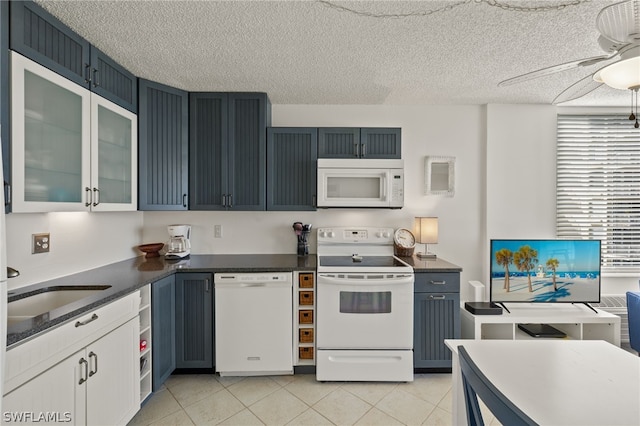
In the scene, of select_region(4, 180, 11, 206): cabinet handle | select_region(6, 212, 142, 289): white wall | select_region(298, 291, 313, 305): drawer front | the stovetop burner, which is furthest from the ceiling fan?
select_region(6, 212, 142, 289): white wall

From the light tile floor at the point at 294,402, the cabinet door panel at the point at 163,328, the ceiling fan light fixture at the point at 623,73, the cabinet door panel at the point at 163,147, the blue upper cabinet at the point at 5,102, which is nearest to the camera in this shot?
the ceiling fan light fixture at the point at 623,73

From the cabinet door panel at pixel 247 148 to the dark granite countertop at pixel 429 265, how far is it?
1.48 m

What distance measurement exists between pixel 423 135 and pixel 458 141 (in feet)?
1.20

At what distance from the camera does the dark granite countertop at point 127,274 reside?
A: 1.22m

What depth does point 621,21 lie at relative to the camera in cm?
112

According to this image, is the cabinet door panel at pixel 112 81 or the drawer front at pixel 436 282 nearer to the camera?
the cabinet door panel at pixel 112 81

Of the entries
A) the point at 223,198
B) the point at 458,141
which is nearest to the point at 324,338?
the point at 223,198

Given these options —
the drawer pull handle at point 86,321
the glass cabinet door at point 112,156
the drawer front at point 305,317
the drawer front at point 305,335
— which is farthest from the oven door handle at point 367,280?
the glass cabinet door at point 112,156

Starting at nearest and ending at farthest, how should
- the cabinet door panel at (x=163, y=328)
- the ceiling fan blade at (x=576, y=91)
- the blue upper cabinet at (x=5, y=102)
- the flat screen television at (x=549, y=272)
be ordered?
the blue upper cabinet at (x=5, y=102)
the ceiling fan blade at (x=576, y=91)
the cabinet door panel at (x=163, y=328)
the flat screen television at (x=549, y=272)

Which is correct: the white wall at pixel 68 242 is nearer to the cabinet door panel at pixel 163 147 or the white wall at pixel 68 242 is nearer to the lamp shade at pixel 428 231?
the cabinet door panel at pixel 163 147

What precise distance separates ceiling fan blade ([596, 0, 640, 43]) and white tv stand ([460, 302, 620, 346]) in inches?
81.0

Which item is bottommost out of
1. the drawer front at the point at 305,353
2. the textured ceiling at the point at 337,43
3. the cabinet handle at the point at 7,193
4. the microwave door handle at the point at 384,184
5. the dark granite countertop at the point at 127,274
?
the drawer front at the point at 305,353

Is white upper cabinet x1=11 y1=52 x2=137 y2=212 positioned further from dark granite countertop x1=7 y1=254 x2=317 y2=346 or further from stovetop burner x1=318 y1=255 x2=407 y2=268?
stovetop burner x1=318 y1=255 x2=407 y2=268

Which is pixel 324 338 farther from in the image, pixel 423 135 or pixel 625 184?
pixel 625 184
